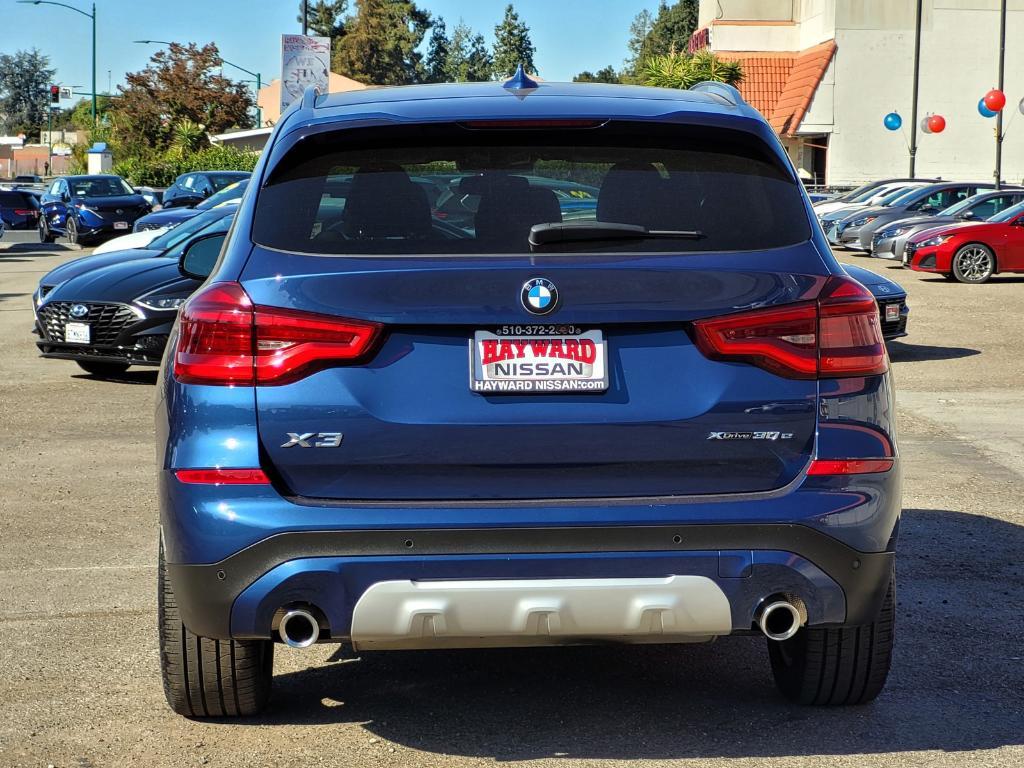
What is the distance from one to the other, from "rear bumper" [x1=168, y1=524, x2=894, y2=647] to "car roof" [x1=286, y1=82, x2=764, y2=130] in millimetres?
1130

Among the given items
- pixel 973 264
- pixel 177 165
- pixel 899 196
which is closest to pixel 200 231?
pixel 973 264

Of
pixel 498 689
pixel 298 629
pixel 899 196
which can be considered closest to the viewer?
pixel 298 629

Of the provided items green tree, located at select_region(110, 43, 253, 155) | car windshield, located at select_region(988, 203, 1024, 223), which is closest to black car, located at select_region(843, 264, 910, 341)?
car windshield, located at select_region(988, 203, 1024, 223)

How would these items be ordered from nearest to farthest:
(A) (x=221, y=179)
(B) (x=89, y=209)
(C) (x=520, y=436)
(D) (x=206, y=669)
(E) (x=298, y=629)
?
(C) (x=520, y=436)
(E) (x=298, y=629)
(D) (x=206, y=669)
(A) (x=221, y=179)
(B) (x=89, y=209)

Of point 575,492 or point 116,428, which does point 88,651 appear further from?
point 116,428

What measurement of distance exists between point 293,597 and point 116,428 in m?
6.98

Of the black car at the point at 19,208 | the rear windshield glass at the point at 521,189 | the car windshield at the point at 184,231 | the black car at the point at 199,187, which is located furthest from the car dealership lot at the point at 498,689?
the black car at the point at 19,208

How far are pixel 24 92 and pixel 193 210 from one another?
15423cm

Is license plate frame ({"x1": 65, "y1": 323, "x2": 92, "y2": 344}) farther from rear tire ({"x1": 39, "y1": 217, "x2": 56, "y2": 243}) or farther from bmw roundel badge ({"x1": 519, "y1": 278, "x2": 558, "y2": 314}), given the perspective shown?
rear tire ({"x1": 39, "y1": 217, "x2": 56, "y2": 243})

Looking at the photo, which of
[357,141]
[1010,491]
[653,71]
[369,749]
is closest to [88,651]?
[369,749]

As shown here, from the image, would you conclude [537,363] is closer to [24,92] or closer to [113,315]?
[113,315]

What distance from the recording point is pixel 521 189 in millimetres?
3965

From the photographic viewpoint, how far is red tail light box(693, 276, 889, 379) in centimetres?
373

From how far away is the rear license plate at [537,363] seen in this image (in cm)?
368
